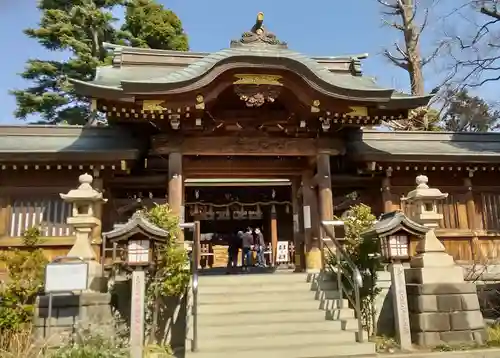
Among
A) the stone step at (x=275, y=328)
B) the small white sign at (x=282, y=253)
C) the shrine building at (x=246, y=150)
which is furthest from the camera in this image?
the small white sign at (x=282, y=253)

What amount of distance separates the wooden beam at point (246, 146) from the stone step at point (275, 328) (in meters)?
4.27

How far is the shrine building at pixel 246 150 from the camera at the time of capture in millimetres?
9141

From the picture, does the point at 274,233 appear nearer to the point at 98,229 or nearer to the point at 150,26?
the point at 98,229

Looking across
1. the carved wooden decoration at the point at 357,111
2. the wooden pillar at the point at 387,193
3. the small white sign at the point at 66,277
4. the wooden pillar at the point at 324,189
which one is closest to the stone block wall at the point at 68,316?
the small white sign at the point at 66,277

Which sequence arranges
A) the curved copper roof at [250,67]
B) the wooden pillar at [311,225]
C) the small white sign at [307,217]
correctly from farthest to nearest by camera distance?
the small white sign at [307,217] → the wooden pillar at [311,225] → the curved copper roof at [250,67]

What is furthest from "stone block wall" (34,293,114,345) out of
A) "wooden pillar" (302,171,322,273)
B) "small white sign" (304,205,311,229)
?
"small white sign" (304,205,311,229)

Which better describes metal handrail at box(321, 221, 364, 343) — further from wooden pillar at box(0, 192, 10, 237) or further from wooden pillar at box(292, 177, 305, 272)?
wooden pillar at box(0, 192, 10, 237)

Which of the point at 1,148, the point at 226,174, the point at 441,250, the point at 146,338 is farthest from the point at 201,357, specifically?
the point at 1,148

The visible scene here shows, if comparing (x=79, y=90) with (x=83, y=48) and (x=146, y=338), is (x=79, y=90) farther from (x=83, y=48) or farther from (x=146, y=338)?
(x=83, y=48)

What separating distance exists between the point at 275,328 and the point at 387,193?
18.4 feet

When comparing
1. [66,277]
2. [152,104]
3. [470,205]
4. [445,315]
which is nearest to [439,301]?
[445,315]

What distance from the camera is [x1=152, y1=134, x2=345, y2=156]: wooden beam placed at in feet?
31.9

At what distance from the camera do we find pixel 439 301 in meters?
7.45

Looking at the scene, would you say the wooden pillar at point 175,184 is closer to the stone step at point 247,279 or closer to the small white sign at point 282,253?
the stone step at point 247,279
